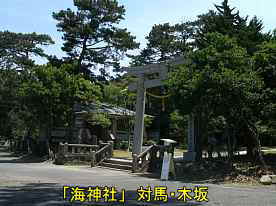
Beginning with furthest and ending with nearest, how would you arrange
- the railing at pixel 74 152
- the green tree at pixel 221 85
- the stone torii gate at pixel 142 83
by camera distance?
the railing at pixel 74 152
the stone torii gate at pixel 142 83
the green tree at pixel 221 85

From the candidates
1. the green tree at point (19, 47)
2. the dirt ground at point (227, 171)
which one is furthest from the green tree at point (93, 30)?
the dirt ground at point (227, 171)

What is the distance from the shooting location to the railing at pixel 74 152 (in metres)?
25.6

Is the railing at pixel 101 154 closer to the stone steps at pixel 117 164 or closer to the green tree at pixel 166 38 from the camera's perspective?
the stone steps at pixel 117 164

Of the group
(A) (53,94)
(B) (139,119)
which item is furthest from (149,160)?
(A) (53,94)

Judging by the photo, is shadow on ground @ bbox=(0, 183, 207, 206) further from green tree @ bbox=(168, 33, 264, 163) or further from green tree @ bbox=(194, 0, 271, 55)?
green tree @ bbox=(194, 0, 271, 55)

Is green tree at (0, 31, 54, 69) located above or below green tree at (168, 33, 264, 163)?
above

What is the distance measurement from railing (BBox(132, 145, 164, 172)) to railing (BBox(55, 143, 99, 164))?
4835mm

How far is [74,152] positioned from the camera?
26578 millimetres

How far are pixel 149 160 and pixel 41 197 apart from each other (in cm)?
1063

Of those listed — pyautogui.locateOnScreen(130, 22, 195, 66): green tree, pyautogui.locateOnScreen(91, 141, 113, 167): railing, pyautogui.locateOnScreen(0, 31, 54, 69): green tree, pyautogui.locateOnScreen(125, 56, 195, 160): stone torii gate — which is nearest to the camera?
pyautogui.locateOnScreen(125, 56, 195, 160): stone torii gate

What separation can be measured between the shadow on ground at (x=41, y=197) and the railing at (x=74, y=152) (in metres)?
12.3

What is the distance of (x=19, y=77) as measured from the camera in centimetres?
4650

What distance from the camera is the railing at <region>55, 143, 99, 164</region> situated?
25.6 metres

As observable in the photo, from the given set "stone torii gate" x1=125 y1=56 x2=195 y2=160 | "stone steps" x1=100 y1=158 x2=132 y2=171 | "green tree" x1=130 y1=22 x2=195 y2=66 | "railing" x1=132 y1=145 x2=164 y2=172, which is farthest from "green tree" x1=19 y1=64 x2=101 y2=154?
"green tree" x1=130 y1=22 x2=195 y2=66
